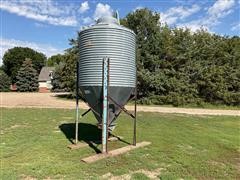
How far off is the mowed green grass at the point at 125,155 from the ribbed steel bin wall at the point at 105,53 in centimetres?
153

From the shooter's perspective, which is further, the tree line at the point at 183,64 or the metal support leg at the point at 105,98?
the tree line at the point at 183,64

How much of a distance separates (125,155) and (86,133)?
2.41 m

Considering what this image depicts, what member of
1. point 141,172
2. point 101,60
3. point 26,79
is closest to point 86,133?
point 101,60

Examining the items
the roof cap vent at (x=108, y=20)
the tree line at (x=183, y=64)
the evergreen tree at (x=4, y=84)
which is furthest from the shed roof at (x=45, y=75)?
the roof cap vent at (x=108, y=20)

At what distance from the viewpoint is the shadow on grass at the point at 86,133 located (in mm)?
6117

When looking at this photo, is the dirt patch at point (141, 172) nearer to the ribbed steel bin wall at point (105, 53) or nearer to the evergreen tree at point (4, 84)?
the ribbed steel bin wall at point (105, 53)

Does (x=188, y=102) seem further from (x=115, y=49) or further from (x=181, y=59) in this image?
(x=115, y=49)

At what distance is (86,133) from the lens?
7164mm

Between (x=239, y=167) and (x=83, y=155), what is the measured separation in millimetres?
2830

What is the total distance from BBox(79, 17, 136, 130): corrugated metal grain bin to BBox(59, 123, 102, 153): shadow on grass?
0.91 metres

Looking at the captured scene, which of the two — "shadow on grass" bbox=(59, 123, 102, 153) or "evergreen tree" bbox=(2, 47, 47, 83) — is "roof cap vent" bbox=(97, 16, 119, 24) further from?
"evergreen tree" bbox=(2, 47, 47, 83)

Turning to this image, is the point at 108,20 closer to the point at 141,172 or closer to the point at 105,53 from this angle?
the point at 105,53

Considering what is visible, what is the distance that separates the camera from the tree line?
661 inches

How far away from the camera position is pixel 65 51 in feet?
76.5
